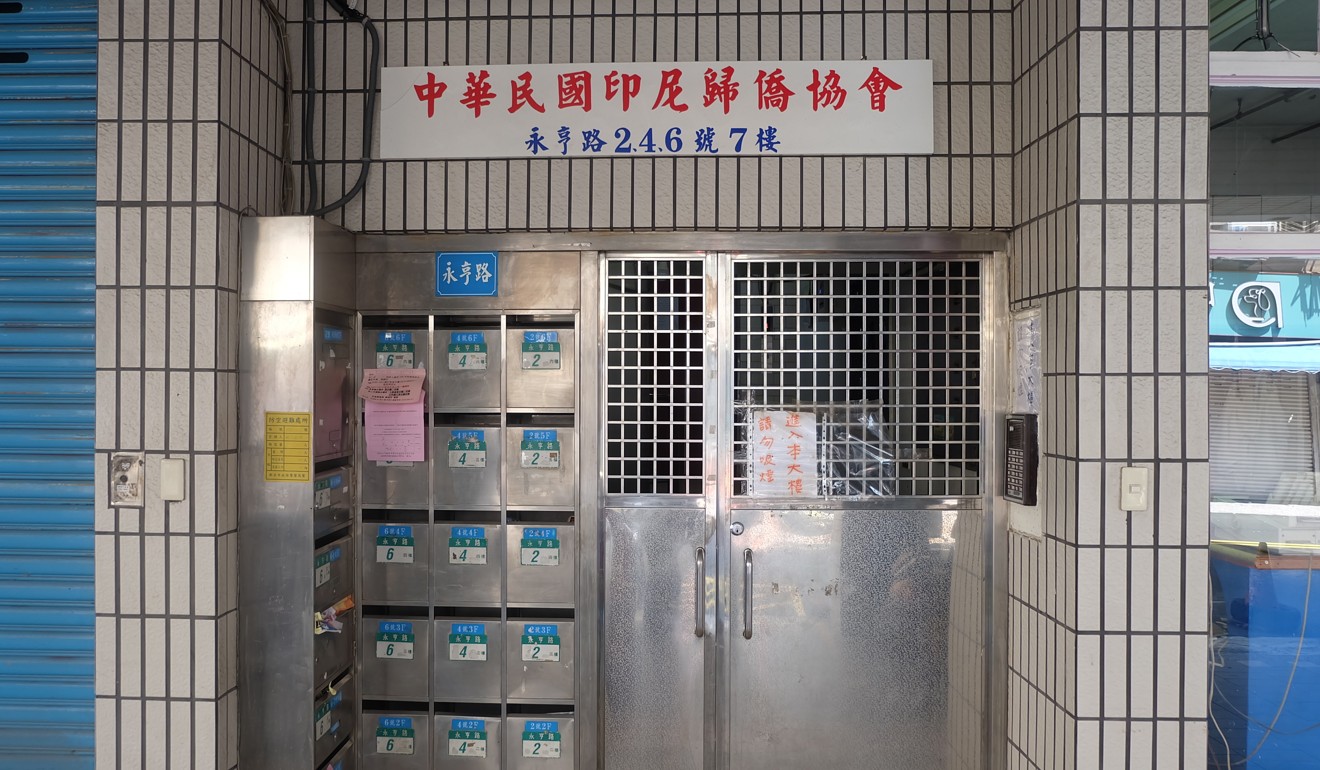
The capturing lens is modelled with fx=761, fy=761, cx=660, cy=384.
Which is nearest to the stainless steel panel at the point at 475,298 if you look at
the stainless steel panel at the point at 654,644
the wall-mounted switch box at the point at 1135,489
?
the stainless steel panel at the point at 654,644

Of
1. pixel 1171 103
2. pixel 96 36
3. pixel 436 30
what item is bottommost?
pixel 1171 103

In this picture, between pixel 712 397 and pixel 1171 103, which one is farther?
pixel 712 397

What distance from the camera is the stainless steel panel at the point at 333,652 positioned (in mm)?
2576

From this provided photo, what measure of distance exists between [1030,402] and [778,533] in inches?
39.7

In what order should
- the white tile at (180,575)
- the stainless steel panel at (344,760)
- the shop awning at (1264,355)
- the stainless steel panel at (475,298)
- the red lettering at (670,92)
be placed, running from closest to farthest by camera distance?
the white tile at (180,575)
the shop awning at (1264,355)
the stainless steel panel at (344,760)
the red lettering at (670,92)
the stainless steel panel at (475,298)

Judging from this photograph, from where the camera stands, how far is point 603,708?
2906mm

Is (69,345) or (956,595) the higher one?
(69,345)

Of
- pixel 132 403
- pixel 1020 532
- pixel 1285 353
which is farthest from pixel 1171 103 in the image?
pixel 132 403

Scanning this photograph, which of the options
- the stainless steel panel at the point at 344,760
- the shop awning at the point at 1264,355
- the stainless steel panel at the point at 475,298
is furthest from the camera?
the stainless steel panel at the point at 475,298

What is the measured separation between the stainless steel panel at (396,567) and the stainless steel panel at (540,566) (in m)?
0.34

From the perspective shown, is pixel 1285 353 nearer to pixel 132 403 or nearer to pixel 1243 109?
pixel 1243 109

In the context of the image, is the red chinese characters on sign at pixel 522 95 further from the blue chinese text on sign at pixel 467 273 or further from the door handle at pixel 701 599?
the door handle at pixel 701 599

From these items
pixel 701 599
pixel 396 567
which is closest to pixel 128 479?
pixel 396 567

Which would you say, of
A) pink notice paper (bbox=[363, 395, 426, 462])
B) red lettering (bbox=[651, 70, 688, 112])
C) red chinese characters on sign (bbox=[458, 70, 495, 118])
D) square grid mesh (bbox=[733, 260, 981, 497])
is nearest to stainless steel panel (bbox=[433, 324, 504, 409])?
pink notice paper (bbox=[363, 395, 426, 462])
